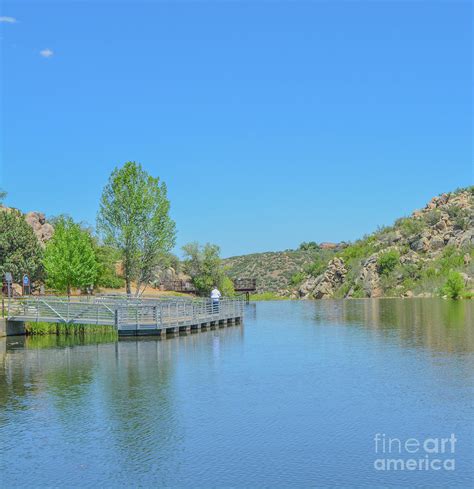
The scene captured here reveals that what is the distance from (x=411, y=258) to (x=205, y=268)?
1924 inches

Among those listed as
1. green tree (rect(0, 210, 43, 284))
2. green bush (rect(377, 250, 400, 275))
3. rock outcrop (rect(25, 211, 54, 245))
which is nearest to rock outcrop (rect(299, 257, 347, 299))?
green bush (rect(377, 250, 400, 275))

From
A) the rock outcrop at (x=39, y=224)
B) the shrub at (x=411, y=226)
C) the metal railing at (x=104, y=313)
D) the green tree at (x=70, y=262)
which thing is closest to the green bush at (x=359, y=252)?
the shrub at (x=411, y=226)

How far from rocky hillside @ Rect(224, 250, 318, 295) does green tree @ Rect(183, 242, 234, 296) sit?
70.0 m

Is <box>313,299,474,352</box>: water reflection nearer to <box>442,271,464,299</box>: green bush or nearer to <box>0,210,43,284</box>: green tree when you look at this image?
<box>0,210,43,284</box>: green tree

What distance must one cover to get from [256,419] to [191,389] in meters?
5.53

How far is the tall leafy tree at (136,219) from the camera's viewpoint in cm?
6425

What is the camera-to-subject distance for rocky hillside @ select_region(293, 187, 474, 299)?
11869cm

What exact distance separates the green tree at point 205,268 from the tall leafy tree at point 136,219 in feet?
87.7

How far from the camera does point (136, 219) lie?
212 ft

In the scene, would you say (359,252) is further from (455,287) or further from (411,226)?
(455,287)

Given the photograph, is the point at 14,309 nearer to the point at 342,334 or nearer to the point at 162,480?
the point at 342,334

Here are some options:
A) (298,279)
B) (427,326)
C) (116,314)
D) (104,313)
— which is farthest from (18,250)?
(298,279)

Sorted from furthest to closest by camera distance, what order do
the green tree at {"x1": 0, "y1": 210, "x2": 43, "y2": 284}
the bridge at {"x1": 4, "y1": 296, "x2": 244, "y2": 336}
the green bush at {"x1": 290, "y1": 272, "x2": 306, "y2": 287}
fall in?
1. the green bush at {"x1": 290, "y1": 272, "x2": 306, "y2": 287}
2. the green tree at {"x1": 0, "y1": 210, "x2": 43, "y2": 284}
3. the bridge at {"x1": 4, "y1": 296, "x2": 244, "y2": 336}

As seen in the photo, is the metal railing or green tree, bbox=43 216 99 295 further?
green tree, bbox=43 216 99 295
